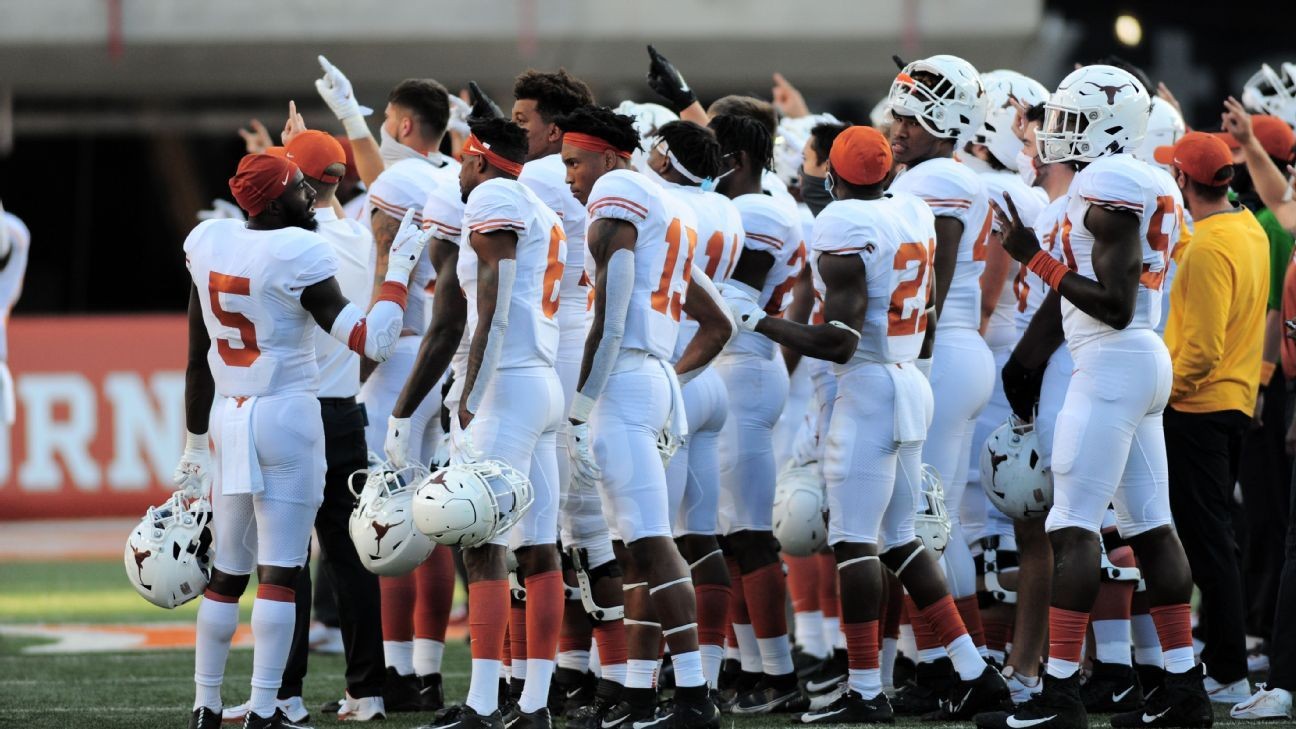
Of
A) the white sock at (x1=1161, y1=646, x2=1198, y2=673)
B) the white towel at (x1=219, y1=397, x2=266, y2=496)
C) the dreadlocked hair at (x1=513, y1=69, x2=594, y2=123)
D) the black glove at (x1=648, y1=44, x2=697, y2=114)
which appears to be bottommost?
the white sock at (x1=1161, y1=646, x2=1198, y2=673)

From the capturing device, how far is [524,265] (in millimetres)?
6227

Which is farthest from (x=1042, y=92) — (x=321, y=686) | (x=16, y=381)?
(x=16, y=381)

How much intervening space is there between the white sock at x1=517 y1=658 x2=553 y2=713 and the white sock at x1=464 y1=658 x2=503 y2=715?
0.53 ft

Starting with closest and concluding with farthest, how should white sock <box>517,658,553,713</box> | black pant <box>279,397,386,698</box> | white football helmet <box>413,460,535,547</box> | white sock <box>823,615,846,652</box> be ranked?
white football helmet <box>413,460,535,547</box>, white sock <box>517,658,553,713</box>, black pant <box>279,397,386,698</box>, white sock <box>823,615,846,652</box>

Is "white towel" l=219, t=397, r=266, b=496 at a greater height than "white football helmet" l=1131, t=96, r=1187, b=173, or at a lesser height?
lesser

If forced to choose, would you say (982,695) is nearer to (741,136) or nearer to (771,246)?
(771,246)

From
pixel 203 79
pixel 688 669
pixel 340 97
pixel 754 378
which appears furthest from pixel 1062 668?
pixel 203 79

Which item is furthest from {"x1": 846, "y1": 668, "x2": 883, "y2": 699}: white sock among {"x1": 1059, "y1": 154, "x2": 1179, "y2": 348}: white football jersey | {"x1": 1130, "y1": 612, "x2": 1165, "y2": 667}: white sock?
{"x1": 1059, "y1": 154, "x2": 1179, "y2": 348}: white football jersey

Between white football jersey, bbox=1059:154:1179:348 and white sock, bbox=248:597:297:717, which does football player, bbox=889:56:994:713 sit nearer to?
white football jersey, bbox=1059:154:1179:348

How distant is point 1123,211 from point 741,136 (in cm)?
182

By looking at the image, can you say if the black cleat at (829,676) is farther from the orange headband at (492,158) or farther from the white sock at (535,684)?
the orange headband at (492,158)

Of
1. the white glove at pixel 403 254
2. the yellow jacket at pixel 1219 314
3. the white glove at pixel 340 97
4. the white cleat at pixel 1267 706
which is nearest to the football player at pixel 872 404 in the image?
the white cleat at pixel 1267 706

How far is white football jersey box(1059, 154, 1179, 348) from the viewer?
20.2ft

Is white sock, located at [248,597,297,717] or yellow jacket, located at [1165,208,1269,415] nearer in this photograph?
white sock, located at [248,597,297,717]
